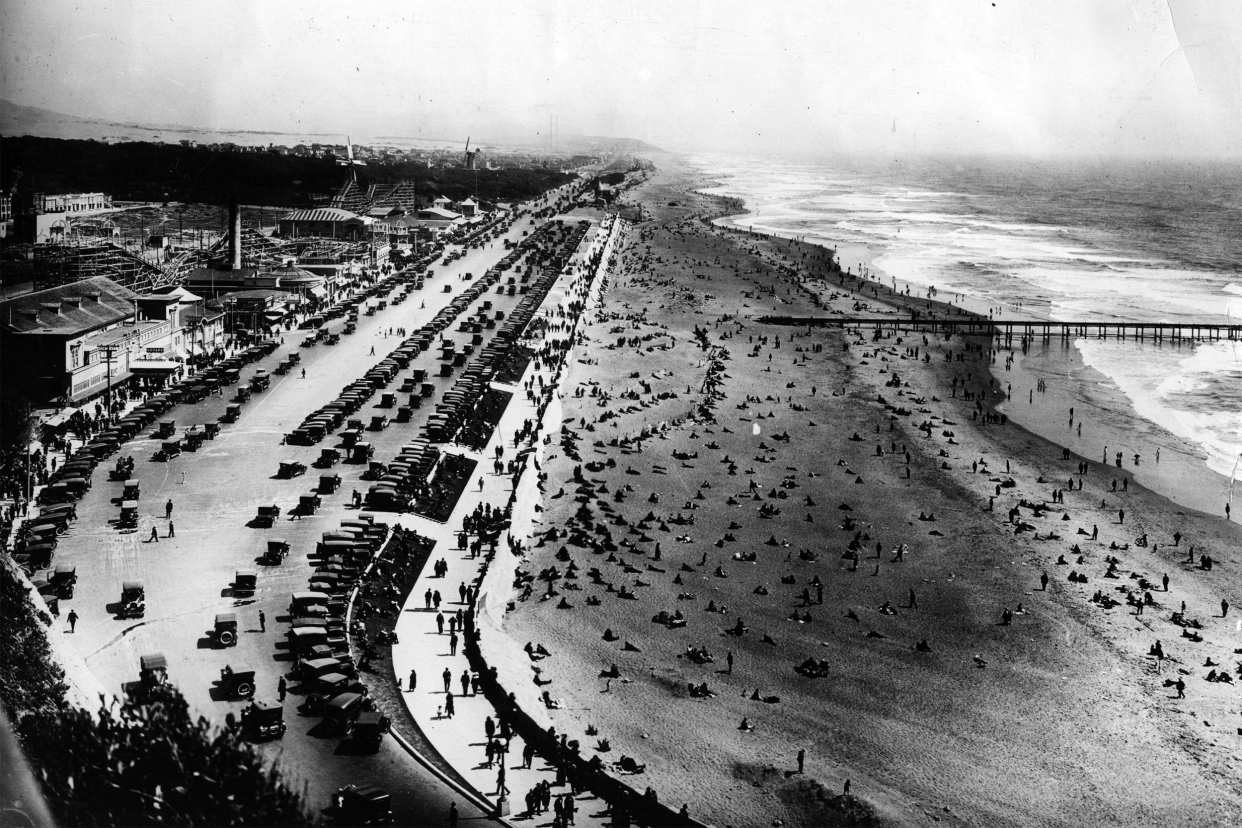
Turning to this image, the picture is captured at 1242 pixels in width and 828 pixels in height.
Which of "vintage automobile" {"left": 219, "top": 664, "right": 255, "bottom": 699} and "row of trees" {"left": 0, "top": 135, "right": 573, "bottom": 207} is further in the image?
"row of trees" {"left": 0, "top": 135, "right": 573, "bottom": 207}

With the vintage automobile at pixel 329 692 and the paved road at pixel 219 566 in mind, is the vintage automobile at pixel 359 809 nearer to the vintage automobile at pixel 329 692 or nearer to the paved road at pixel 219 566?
the paved road at pixel 219 566

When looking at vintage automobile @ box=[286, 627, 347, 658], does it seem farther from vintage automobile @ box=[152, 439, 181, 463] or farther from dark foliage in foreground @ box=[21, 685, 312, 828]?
vintage automobile @ box=[152, 439, 181, 463]

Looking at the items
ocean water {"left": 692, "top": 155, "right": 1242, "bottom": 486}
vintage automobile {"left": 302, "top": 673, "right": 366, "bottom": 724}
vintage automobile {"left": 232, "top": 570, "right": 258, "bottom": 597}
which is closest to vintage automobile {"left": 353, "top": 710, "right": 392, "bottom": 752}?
vintage automobile {"left": 302, "top": 673, "right": 366, "bottom": 724}

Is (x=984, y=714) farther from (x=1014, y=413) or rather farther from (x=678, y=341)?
(x=678, y=341)

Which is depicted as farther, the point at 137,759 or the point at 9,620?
the point at 9,620

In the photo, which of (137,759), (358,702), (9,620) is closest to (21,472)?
(9,620)

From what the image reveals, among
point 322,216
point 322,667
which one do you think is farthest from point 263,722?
point 322,216

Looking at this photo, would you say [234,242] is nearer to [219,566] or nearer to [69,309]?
[69,309]
